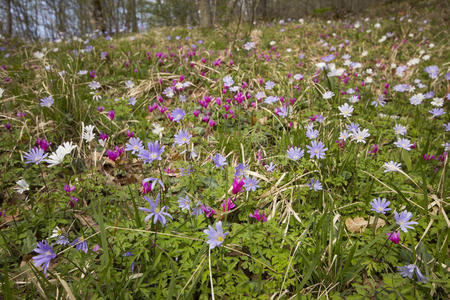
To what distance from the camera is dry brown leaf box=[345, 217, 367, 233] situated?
1783mm

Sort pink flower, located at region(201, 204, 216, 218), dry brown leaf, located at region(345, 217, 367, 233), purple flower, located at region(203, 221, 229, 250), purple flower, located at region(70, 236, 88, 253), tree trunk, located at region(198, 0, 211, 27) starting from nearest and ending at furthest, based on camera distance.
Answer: purple flower, located at region(203, 221, 229, 250), purple flower, located at region(70, 236, 88, 253), pink flower, located at region(201, 204, 216, 218), dry brown leaf, located at region(345, 217, 367, 233), tree trunk, located at region(198, 0, 211, 27)

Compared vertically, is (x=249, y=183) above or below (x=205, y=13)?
below

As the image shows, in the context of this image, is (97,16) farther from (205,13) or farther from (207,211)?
(207,211)

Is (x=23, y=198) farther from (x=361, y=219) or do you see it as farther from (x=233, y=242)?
(x=361, y=219)

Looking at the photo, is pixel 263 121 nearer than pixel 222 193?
No

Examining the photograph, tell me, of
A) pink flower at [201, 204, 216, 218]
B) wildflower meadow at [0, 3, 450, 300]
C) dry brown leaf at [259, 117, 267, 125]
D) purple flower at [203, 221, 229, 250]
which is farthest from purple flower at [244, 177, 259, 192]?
dry brown leaf at [259, 117, 267, 125]

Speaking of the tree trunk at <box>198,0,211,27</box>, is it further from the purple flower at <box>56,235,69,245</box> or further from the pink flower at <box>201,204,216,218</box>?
the purple flower at <box>56,235,69,245</box>

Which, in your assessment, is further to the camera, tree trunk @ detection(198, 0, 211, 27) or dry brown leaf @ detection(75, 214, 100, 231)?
tree trunk @ detection(198, 0, 211, 27)

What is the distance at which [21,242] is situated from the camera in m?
1.73

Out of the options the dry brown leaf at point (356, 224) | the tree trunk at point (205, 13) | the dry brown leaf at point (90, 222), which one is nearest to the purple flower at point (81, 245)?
the dry brown leaf at point (90, 222)

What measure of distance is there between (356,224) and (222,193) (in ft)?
3.25

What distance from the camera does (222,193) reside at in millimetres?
1833

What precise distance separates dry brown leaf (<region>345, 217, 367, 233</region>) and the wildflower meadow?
0.03m

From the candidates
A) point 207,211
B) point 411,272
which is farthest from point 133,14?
point 411,272
